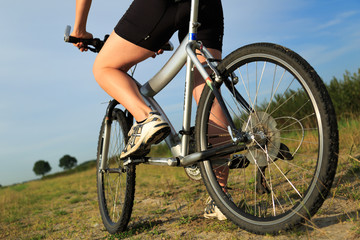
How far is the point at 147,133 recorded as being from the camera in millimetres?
2258

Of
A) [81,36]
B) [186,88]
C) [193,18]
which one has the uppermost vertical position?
[81,36]

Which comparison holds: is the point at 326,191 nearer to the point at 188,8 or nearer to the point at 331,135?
the point at 331,135

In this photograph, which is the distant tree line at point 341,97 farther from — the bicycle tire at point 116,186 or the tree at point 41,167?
the tree at point 41,167

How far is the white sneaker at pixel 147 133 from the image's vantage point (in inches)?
88.2

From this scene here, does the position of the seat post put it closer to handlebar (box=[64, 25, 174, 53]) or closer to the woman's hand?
handlebar (box=[64, 25, 174, 53])

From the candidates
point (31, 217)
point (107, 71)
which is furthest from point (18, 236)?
point (107, 71)

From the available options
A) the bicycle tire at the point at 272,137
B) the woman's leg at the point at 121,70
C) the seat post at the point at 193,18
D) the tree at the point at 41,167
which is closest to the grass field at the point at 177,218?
the bicycle tire at the point at 272,137

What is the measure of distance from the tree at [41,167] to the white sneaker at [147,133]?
4538 cm

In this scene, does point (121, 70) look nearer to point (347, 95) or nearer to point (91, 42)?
point (91, 42)

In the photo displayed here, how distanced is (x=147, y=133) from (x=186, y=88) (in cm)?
43

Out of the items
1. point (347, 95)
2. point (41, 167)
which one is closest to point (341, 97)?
point (347, 95)

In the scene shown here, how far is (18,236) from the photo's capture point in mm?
3604

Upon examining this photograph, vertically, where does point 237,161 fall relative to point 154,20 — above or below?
below

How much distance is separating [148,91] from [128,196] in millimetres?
937
